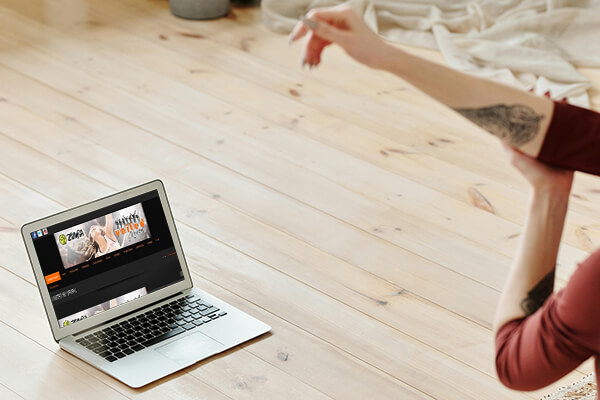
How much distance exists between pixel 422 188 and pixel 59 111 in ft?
3.65

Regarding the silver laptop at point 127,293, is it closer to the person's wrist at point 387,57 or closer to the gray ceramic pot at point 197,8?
the person's wrist at point 387,57

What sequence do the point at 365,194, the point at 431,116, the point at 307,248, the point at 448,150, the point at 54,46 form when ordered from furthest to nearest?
1. the point at 54,46
2. the point at 431,116
3. the point at 448,150
4. the point at 365,194
5. the point at 307,248

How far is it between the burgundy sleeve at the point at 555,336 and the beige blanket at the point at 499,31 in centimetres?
201

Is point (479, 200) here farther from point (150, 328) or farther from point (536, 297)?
point (536, 297)

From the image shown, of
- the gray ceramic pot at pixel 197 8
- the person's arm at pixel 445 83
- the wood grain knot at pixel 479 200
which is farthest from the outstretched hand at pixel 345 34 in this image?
the gray ceramic pot at pixel 197 8

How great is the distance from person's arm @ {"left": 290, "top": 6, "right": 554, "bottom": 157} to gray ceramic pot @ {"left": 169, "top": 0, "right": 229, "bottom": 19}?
2393 millimetres

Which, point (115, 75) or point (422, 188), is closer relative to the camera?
point (422, 188)

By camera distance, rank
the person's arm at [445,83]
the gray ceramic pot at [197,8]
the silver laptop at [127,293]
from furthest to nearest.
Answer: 1. the gray ceramic pot at [197,8]
2. the silver laptop at [127,293]
3. the person's arm at [445,83]

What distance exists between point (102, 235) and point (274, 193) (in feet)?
2.12

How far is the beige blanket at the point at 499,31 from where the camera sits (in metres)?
3.10

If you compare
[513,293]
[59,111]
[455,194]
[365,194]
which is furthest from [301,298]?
[59,111]

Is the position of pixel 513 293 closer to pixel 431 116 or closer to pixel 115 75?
pixel 431 116

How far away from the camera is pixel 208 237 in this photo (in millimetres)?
2145

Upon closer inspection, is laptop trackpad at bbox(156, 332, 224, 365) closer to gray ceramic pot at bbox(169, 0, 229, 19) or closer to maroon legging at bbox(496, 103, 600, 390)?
maroon legging at bbox(496, 103, 600, 390)
